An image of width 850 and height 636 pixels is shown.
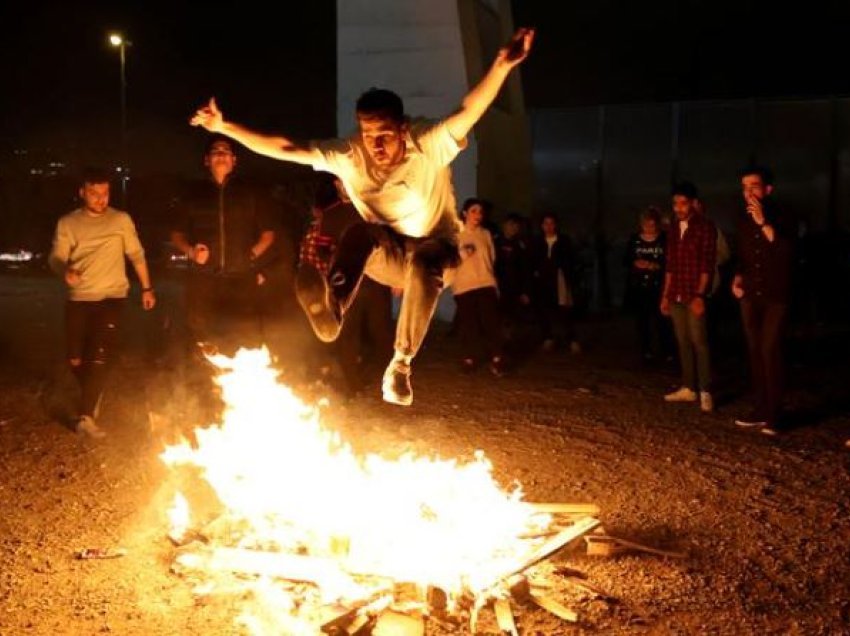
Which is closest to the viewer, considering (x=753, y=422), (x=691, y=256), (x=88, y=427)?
(x=88, y=427)

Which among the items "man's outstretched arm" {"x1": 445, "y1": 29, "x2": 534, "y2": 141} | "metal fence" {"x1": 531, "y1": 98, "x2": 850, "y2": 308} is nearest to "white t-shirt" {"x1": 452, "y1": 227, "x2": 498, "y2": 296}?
"man's outstretched arm" {"x1": 445, "y1": 29, "x2": 534, "y2": 141}

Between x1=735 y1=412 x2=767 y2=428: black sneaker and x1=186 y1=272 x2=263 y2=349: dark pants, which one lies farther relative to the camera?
x1=735 y1=412 x2=767 y2=428: black sneaker

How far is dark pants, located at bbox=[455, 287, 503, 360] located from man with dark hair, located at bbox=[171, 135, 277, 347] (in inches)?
111

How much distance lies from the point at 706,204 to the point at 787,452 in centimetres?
1274

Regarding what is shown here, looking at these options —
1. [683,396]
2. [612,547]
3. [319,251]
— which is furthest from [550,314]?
[612,547]

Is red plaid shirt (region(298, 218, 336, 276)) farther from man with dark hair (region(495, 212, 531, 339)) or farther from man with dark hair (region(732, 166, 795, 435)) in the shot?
man with dark hair (region(495, 212, 531, 339))

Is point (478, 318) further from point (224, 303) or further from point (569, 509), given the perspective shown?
point (569, 509)

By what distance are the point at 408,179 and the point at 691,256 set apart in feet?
12.9

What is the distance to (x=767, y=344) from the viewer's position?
7301 millimetres

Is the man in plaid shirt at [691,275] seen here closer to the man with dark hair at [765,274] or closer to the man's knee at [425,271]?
the man with dark hair at [765,274]

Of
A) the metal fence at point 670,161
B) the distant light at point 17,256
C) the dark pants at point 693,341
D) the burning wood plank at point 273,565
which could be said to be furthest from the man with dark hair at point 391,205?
Answer: the distant light at point 17,256

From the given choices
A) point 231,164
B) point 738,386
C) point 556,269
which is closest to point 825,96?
Answer: point 556,269

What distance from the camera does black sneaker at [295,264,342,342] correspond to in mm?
5039

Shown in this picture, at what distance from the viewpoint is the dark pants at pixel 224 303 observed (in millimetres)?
7570
